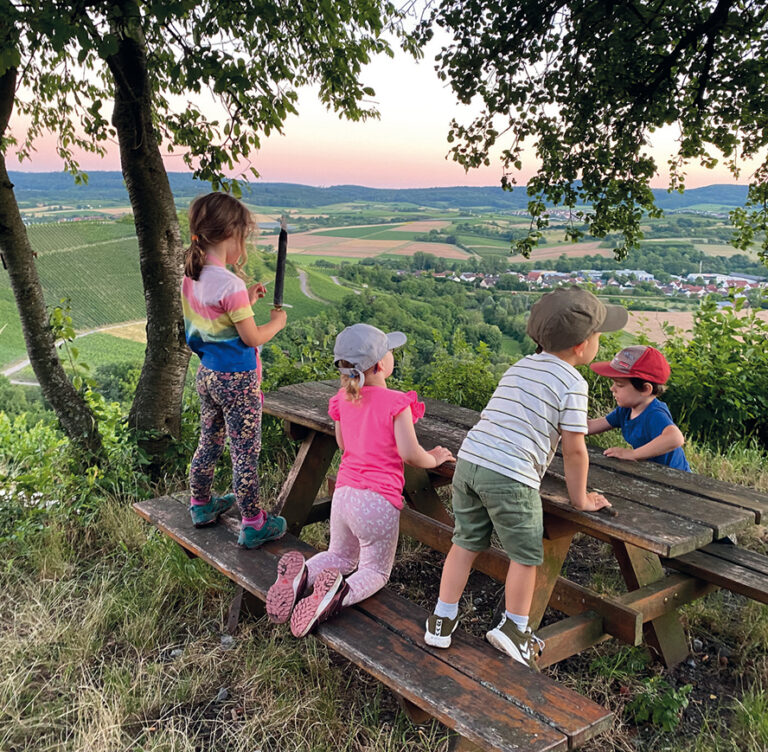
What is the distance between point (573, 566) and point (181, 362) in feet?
8.81

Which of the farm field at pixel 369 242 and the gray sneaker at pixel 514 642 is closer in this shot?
the gray sneaker at pixel 514 642

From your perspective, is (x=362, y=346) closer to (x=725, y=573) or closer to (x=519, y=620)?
(x=519, y=620)

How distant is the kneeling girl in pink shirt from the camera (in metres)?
2.30

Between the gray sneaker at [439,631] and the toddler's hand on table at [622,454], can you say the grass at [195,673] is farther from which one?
the toddler's hand on table at [622,454]

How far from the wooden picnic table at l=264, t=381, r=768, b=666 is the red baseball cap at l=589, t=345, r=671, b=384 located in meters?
0.36

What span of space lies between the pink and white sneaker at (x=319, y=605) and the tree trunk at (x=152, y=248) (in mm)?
2359

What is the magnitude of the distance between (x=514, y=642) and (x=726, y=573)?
1025 millimetres

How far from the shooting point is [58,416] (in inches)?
159

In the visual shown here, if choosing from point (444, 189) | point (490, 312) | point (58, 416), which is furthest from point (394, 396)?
point (444, 189)

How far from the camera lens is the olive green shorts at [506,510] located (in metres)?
2.03

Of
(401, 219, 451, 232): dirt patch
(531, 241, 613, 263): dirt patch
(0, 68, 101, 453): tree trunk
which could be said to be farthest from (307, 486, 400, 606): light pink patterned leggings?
(401, 219, 451, 232): dirt patch

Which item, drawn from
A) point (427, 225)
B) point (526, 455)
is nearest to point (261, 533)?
point (526, 455)

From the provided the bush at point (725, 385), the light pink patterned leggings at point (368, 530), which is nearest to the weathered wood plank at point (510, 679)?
the light pink patterned leggings at point (368, 530)

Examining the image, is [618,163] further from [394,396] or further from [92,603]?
[92,603]
